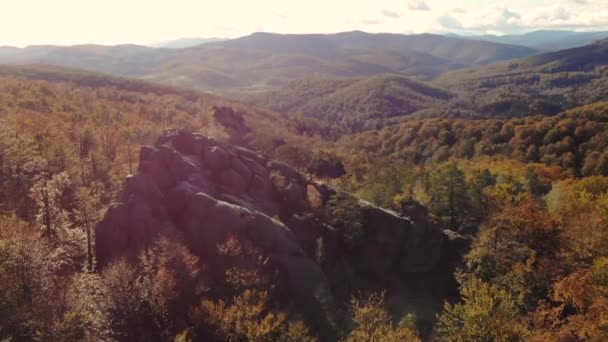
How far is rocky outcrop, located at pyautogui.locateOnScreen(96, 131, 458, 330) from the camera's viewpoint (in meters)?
53.3

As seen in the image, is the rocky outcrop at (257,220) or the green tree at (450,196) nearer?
the rocky outcrop at (257,220)

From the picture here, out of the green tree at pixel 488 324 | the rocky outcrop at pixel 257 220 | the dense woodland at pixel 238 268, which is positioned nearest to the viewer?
the dense woodland at pixel 238 268

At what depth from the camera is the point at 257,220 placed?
57.1 meters

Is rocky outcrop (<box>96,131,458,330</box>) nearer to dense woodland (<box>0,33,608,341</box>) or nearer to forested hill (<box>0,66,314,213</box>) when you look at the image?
dense woodland (<box>0,33,608,341</box>)

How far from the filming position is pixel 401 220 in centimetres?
7694

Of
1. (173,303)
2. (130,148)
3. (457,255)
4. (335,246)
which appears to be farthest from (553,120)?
(173,303)

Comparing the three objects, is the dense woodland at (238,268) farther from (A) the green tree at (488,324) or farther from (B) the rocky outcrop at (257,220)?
(B) the rocky outcrop at (257,220)

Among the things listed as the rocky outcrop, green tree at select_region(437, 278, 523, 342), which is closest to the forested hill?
the rocky outcrop

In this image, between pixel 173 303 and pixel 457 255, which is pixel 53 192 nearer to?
pixel 173 303

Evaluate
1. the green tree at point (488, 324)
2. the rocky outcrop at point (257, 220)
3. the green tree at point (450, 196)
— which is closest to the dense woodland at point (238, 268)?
the green tree at point (488, 324)

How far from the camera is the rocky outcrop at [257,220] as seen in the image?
5328 cm

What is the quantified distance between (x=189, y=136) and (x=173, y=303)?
3497 cm

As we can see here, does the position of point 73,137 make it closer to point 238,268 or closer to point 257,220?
Answer: point 257,220

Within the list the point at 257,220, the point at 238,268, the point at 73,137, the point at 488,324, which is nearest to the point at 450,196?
the point at 488,324
